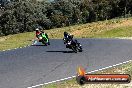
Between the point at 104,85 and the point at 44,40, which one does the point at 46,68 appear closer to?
Result: the point at 104,85

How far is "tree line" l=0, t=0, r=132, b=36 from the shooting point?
82.2 meters

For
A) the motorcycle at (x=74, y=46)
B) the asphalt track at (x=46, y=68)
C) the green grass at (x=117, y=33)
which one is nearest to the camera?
the asphalt track at (x=46, y=68)

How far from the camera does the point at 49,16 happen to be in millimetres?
90375

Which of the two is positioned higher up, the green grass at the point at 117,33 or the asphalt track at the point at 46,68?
the asphalt track at the point at 46,68

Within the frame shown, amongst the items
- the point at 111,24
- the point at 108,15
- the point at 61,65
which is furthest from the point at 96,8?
the point at 61,65

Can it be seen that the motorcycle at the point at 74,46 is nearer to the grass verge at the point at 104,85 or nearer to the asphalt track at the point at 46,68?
the asphalt track at the point at 46,68

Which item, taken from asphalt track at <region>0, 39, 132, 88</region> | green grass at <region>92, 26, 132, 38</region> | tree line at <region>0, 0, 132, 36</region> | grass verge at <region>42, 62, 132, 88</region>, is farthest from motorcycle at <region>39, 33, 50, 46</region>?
tree line at <region>0, 0, 132, 36</region>

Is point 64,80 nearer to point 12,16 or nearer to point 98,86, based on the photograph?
point 98,86

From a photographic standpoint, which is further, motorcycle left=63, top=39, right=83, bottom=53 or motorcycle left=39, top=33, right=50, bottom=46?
motorcycle left=39, top=33, right=50, bottom=46

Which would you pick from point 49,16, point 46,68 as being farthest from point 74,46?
point 49,16

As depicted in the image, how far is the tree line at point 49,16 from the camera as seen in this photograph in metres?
82.2

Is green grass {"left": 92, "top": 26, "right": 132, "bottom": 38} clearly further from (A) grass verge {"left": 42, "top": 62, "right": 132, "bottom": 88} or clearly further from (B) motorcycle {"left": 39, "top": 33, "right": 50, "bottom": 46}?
(A) grass verge {"left": 42, "top": 62, "right": 132, "bottom": 88}

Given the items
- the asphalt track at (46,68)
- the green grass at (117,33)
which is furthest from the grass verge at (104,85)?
the green grass at (117,33)

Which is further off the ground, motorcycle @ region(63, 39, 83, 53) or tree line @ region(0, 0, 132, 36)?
motorcycle @ region(63, 39, 83, 53)
